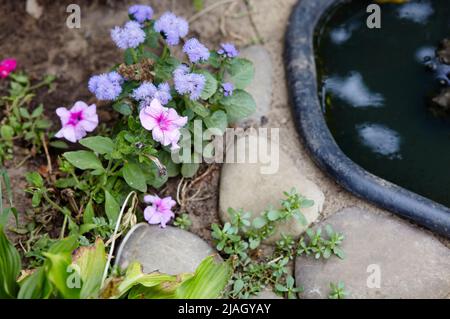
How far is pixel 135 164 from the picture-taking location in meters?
2.55

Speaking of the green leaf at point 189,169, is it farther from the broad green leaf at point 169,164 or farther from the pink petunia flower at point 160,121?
the pink petunia flower at point 160,121

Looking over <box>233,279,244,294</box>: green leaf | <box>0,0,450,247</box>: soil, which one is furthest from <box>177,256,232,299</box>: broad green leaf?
<box>0,0,450,247</box>: soil

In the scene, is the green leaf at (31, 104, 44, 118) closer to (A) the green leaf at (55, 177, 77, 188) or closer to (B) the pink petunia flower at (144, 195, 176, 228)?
(A) the green leaf at (55, 177, 77, 188)

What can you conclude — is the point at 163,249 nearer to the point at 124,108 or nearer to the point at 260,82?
the point at 124,108

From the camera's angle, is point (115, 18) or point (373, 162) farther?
point (115, 18)

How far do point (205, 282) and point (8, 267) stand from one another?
2.29 ft

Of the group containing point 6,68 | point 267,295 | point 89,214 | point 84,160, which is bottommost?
point 267,295

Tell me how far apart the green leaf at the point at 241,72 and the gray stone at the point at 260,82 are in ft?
0.89

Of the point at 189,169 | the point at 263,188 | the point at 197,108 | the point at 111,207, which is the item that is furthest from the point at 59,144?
the point at 263,188

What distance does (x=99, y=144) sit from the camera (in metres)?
2.50

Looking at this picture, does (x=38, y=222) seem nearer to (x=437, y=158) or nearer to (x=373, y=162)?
(x=373, y=162)

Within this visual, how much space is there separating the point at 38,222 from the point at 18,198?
0.19m
